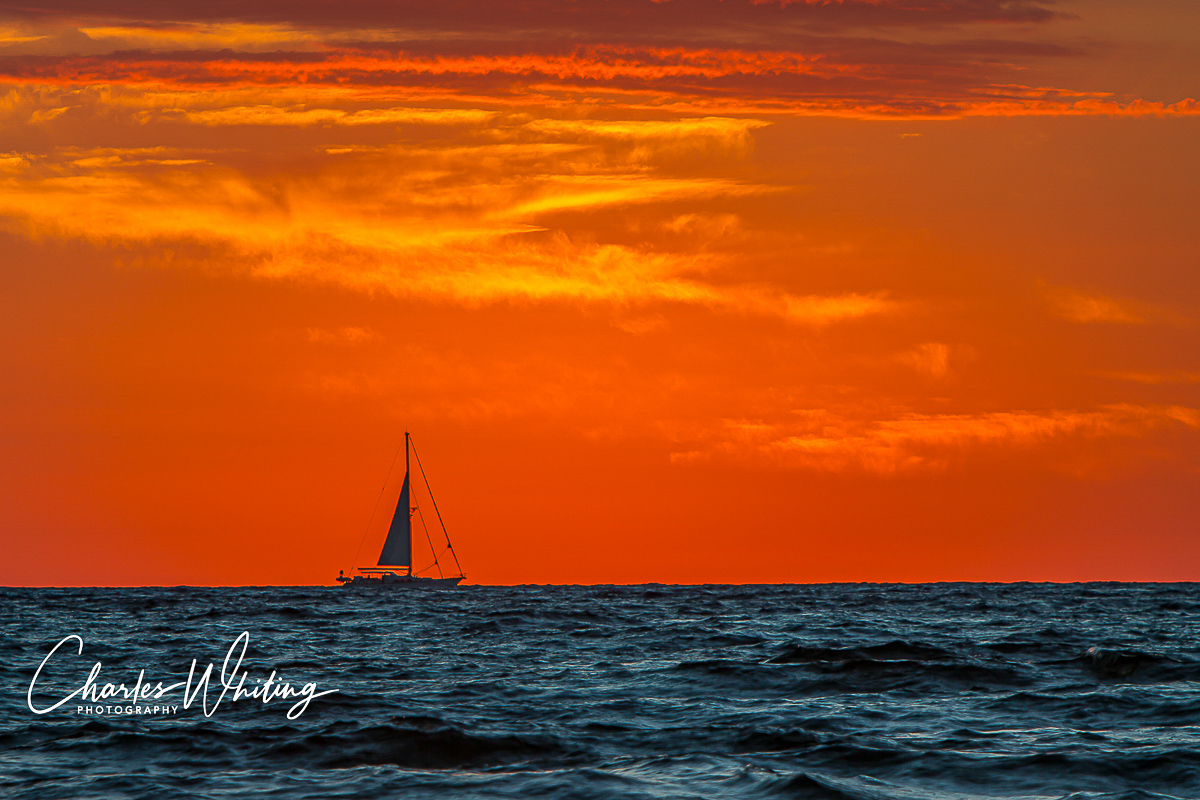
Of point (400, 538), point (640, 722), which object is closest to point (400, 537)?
point (400, 538)

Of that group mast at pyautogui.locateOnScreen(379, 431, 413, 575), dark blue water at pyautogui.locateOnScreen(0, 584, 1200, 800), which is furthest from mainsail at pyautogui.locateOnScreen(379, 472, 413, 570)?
dark blue water at pyautogui.locateOnScreen(0, 584, 1200, 800)

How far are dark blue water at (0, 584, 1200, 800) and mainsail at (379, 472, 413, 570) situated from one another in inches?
3841

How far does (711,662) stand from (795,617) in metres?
29.2

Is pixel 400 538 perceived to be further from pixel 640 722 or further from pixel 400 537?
pixel 640 722

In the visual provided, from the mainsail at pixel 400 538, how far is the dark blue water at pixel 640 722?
97.6m

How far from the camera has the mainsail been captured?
472 ft

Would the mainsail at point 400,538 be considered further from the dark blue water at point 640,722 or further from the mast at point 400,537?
the dark blue water at point 640,722

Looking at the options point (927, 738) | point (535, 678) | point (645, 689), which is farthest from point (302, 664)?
point (927, 738)

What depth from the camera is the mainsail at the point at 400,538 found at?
144000 mm

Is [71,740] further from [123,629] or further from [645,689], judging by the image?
[123,629]

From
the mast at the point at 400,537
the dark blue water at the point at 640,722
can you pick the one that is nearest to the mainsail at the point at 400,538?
the mast at the point at 400,537

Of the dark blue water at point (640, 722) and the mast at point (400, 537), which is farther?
the mast at point (400, 537)

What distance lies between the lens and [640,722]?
25219mm

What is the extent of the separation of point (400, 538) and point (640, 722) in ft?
400
